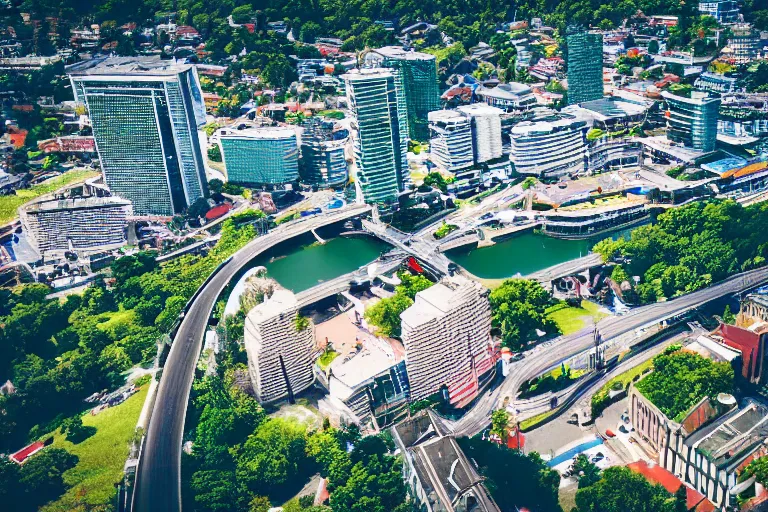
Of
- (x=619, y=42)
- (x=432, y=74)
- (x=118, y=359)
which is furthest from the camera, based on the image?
(x=619, y=42)

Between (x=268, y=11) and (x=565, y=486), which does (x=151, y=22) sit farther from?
(x=565, y=486)

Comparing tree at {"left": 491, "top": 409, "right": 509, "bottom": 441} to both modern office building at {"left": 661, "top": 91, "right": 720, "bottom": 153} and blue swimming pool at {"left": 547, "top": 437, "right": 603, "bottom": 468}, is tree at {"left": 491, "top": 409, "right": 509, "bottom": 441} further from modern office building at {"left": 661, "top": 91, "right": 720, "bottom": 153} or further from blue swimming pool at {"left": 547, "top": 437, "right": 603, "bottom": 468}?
modern office building at {"left": 661, "top": 91, "right": 720, "bottom": 153}

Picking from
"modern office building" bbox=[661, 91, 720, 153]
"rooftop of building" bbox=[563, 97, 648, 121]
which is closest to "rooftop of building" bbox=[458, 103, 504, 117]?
"rooftop of building" bbox=[563, 97, 648, 121]

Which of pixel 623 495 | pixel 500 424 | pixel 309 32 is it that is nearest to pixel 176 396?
pixel 500 424

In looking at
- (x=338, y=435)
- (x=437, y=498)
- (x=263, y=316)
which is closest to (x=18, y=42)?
(x=263, y=316)

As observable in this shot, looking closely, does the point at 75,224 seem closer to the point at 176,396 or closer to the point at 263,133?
the point at 263,133
